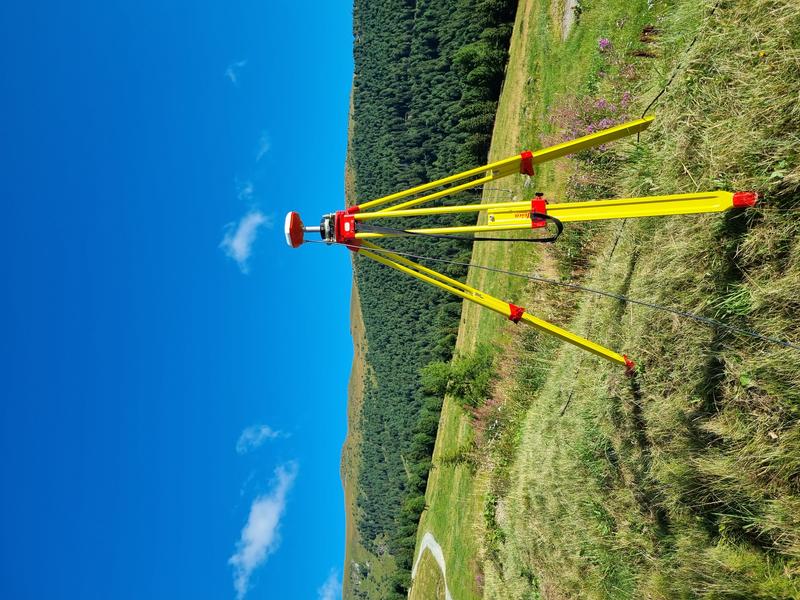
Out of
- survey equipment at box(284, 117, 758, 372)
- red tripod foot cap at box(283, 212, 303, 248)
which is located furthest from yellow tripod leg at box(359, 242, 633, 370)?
red tripod foot cap at box(283, 212, 303, 248)

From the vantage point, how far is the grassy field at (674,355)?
8164mm

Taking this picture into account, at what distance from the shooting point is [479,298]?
11.0m

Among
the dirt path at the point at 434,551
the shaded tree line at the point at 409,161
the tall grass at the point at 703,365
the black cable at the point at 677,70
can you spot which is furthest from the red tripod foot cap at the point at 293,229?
the shaded tree line at the point at 409,161

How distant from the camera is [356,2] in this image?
116 meters

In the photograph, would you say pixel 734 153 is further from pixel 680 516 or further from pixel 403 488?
pixel 403 488

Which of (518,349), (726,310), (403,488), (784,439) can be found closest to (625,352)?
(726,310)

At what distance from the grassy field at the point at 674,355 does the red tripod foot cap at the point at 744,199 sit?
39 cm

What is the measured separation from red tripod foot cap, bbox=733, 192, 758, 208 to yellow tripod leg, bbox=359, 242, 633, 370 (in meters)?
3.76

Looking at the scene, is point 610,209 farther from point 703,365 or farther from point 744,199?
point 703,365

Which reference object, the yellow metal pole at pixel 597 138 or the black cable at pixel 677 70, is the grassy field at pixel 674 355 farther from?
the yellow metal pole at pixel 597 138

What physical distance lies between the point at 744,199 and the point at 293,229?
8.41 metres

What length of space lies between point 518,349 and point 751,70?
18.0 metres

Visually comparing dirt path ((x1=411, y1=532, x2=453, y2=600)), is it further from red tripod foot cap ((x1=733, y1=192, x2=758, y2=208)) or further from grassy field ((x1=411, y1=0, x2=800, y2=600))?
red tripod foot cap ((x1=733, y1=192, x2=758, y2=208))

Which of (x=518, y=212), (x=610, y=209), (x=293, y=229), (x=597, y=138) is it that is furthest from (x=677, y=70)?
(x=293, y=229)
